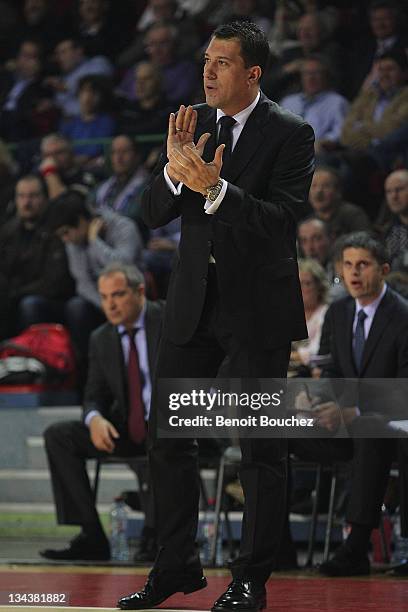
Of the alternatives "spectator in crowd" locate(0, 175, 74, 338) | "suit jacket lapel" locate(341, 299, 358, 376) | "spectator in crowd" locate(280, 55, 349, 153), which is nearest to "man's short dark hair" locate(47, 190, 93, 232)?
"spectator in crowd" locate(0, 175, 74, 338)

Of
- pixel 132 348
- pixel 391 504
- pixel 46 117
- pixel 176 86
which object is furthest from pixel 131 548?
pixel 46 117

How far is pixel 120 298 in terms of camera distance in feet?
18.7

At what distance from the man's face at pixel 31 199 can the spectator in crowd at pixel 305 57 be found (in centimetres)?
167

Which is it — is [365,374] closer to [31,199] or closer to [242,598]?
[242,598]

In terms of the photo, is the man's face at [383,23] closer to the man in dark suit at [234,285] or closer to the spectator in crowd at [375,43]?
the spectator in crowd at [375,43]

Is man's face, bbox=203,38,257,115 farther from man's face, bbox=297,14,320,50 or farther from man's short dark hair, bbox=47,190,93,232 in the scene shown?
man's face, bbox=297,14,320,50

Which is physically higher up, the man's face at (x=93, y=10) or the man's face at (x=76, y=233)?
the man's face at (x=93, y=10)

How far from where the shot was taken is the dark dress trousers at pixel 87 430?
5.54 m

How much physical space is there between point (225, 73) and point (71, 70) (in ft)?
22.1

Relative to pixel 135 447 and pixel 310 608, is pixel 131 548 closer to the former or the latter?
pixel 135 447

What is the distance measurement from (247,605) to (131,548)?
3.05 meters

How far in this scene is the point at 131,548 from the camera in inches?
235

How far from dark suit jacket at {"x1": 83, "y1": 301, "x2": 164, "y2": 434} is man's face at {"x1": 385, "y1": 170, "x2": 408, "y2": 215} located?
1.58 meters

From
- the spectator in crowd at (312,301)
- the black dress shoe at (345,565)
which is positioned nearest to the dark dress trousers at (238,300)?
the black dress shoe at (345,565)
